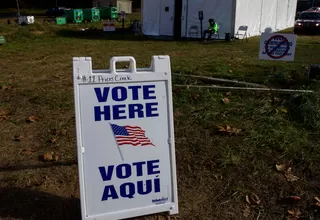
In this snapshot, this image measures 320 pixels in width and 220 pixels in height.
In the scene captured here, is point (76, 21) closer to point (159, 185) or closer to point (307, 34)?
point (307, 34)

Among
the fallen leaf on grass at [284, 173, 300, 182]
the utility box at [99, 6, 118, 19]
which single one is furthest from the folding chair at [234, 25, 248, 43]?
the utility box at [99, 6, 118, 19]

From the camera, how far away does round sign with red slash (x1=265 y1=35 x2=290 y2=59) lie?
589 centimetres

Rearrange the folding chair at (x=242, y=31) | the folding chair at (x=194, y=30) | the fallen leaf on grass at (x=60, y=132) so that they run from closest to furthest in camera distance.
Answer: the fallen leaf on grass at (x=60, y=132) → the folding chair at (x=242, y=31) → the folding chair at (x=194, y=30)

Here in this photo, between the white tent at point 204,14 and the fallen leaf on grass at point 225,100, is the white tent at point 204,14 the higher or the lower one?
the higher one

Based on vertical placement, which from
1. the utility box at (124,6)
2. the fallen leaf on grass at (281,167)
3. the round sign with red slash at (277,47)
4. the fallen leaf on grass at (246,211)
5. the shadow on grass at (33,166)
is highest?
the utility box at (124,6)

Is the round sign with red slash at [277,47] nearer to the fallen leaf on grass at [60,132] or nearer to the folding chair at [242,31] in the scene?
the fallen leaf on grass at [60,132]

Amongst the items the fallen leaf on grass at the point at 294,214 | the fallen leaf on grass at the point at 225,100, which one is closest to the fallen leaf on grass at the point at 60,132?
the fallen leaf on grass at the point at 225,100

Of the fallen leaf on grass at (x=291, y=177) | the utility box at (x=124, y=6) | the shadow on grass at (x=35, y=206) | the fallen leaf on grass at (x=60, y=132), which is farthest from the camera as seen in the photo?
the utility box at (x=124, y=6)

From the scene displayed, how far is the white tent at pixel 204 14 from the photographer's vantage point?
17562 mm

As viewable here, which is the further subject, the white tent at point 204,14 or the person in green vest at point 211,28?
the white tent at point 204,14

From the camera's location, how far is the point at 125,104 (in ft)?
9.14

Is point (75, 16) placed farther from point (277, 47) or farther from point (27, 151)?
point (27, 151)

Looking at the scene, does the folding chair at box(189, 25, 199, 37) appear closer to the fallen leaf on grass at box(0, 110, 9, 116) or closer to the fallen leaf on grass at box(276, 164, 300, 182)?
the fallen leaf on grass at box(0, 110, 9, 116)

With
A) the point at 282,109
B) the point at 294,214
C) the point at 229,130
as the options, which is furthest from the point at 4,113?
the point at 294,214
